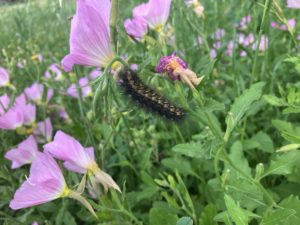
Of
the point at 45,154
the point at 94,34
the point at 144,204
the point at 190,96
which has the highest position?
the point at 94,34

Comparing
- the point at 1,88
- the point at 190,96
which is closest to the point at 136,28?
the point at 190,96

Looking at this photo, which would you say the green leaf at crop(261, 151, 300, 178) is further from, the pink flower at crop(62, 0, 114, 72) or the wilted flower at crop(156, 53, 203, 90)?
the pink flower at crop(62, 0, 114, 72)

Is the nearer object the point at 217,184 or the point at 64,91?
the point at 217,184

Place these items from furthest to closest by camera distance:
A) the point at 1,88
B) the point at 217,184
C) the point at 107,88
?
1. the point at 1,88
2. the point at 217,184
3. the point at 107,88

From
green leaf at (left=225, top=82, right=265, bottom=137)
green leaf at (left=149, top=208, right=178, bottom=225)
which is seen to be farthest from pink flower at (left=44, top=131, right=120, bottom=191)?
green leaf at (left=225, top=82, right=265, bottom=137)

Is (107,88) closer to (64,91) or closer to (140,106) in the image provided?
(140,106)

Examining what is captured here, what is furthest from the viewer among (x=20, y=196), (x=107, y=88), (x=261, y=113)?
(x=261, y=113)

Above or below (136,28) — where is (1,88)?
below
